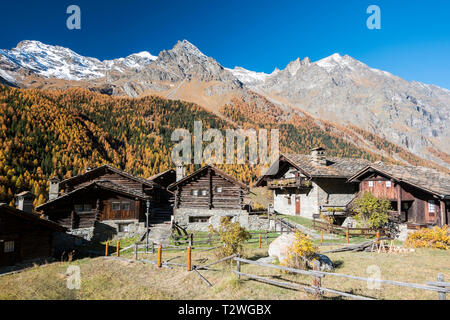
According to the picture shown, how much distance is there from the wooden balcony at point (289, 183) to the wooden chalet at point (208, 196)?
5724 millimetres

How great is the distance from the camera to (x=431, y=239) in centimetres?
1869

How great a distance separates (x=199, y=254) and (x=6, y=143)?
7095cm

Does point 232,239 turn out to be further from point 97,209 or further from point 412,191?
point 97,209

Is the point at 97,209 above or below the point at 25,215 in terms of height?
below

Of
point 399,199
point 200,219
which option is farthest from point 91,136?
point 399,199

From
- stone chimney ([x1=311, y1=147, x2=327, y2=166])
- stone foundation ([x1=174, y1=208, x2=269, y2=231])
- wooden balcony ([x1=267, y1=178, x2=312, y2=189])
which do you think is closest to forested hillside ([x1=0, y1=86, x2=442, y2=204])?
stone foundation ([x1=174, y1=208, x2=269, y2=231])

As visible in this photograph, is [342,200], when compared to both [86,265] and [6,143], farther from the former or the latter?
[6,143]

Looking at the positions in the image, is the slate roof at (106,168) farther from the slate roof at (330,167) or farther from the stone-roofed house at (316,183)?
the slate roof at (330,167)

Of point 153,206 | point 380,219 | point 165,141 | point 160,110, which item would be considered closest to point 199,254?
point 380,219

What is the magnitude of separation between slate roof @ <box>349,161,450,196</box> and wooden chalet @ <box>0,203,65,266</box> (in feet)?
99.6

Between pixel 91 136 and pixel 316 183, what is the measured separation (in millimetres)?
88583

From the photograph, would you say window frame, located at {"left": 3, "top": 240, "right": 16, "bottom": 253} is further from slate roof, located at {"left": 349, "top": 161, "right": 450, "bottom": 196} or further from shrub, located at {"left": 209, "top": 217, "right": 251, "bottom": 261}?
slate roof, located at {"left": 349, "top": 161, "right": 450, "bottom": 196}

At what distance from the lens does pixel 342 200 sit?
31.2 m

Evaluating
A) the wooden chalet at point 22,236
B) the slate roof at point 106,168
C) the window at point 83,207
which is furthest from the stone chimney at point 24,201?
the slate roof at point 106,168
